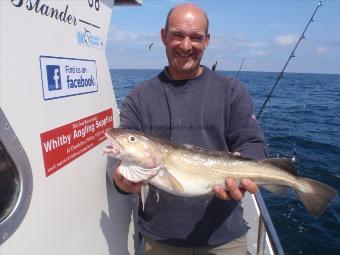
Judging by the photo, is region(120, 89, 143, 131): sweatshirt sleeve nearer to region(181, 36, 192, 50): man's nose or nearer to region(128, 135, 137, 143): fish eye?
region(128, 135, 137, 143): fish eye

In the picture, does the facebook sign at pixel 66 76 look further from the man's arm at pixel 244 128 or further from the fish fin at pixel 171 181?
the man's arm at pixel 244 128

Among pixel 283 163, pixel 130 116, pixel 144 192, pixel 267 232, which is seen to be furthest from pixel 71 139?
pixel 267 232

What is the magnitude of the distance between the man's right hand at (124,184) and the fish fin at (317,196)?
4.42ft

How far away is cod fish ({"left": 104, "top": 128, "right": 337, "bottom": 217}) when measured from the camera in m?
2.75

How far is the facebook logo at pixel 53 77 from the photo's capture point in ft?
7.27

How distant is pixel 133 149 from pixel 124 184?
0.32 m

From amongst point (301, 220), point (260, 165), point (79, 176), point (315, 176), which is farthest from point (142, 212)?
point (315, 176)

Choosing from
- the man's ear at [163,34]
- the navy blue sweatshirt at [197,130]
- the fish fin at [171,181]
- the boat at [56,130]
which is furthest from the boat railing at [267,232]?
the man's ear at [163,34]

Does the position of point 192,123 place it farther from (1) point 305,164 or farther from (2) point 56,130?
(1) point 305,164

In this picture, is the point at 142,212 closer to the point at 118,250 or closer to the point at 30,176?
the point at 118,250

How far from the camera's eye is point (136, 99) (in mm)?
3178

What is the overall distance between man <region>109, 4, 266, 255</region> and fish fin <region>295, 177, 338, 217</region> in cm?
48

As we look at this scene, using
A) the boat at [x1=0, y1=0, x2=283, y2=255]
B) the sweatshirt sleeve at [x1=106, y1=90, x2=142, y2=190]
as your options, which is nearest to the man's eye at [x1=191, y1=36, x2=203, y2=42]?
the sweatshirt sleeve at [x1=106, y1=90, x2=142, y2=190]

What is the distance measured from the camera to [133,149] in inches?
108
